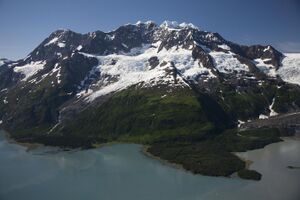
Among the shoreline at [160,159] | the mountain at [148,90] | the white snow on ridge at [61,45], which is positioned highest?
the white snow on ridge at [61,45]

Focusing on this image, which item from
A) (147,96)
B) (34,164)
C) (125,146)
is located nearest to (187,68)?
(147,96)

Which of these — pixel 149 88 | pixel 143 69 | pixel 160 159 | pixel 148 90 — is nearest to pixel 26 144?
pixel 160 159

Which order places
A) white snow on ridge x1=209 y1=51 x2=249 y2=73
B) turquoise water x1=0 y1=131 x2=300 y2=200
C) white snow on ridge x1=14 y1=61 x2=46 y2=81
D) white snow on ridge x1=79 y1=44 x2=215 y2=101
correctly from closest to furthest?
turquoise water x1=0 y1=131 x2=300 y2=200 < white snow on ridge x1=79 y1=44 x2=215 y2=101 < white snow on ridge x1=209 y1=51 x2=249 y2=73 < white snow on ridge x1=14 y1=61 x2=46 y2=81

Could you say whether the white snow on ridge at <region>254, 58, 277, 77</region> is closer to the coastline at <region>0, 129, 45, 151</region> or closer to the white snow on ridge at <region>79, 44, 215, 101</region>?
the white snow on ridge at <region>79, 44, 215, 101</region>

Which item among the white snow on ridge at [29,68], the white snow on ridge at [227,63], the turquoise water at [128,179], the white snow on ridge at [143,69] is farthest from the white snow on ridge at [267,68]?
the white snow on ridge at [29,68]

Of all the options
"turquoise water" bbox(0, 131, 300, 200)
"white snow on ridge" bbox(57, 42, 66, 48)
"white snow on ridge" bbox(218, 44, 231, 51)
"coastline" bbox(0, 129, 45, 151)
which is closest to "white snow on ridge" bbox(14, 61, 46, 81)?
"white snow on ridge" bbox(57, 42, 66, 48)

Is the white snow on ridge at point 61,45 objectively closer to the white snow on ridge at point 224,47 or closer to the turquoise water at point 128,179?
the white snow on ridge at point 224,47
